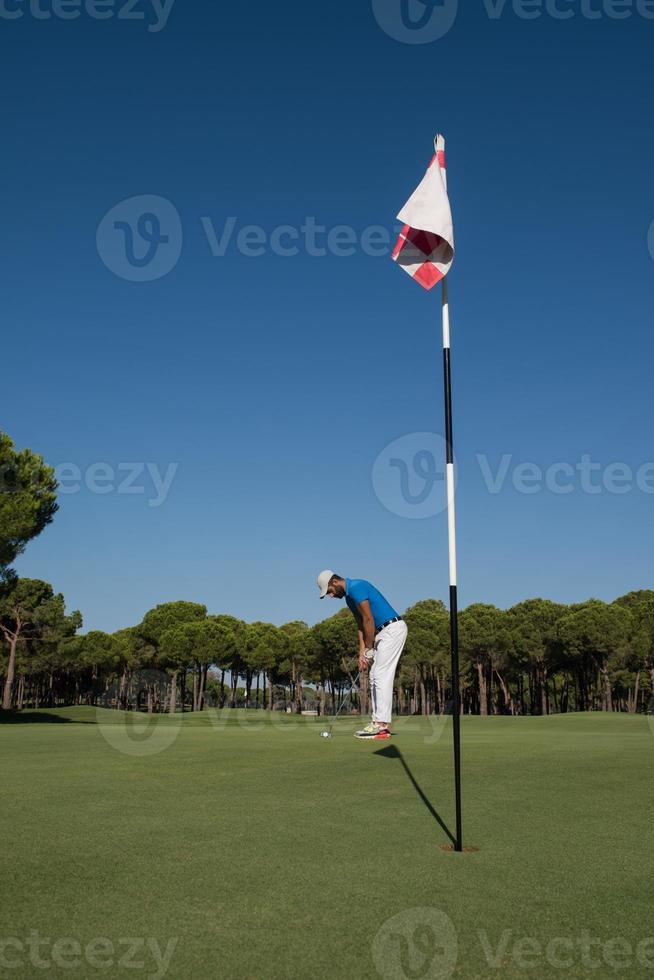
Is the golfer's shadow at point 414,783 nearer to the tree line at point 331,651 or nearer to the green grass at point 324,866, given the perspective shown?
the green grass at point 324,866

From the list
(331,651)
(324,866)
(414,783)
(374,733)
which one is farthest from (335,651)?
(324,866)

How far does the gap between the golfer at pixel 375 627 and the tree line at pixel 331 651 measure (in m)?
41.8

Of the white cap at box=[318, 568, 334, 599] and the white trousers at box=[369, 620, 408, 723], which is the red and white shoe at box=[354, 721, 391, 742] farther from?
the white cap at box=[318, 568, 334, 599]

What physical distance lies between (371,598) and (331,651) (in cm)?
7128

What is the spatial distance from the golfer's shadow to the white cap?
2438 mm

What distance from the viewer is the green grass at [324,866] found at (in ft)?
12.0

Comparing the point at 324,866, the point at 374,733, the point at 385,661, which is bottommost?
the point at 324,866


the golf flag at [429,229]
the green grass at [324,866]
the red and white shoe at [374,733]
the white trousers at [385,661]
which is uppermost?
the golf flag at [429,229]

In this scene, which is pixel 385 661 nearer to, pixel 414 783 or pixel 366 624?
pixel 366 624

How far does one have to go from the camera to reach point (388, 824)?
6.44 meters

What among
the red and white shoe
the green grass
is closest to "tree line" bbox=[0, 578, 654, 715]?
the red and white shoe

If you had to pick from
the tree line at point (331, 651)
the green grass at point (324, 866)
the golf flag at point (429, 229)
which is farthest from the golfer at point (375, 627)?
the tree line at point (331, 651)

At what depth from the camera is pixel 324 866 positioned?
5.06 meters

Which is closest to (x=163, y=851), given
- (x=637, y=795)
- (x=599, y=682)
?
(x=637, y=795)
